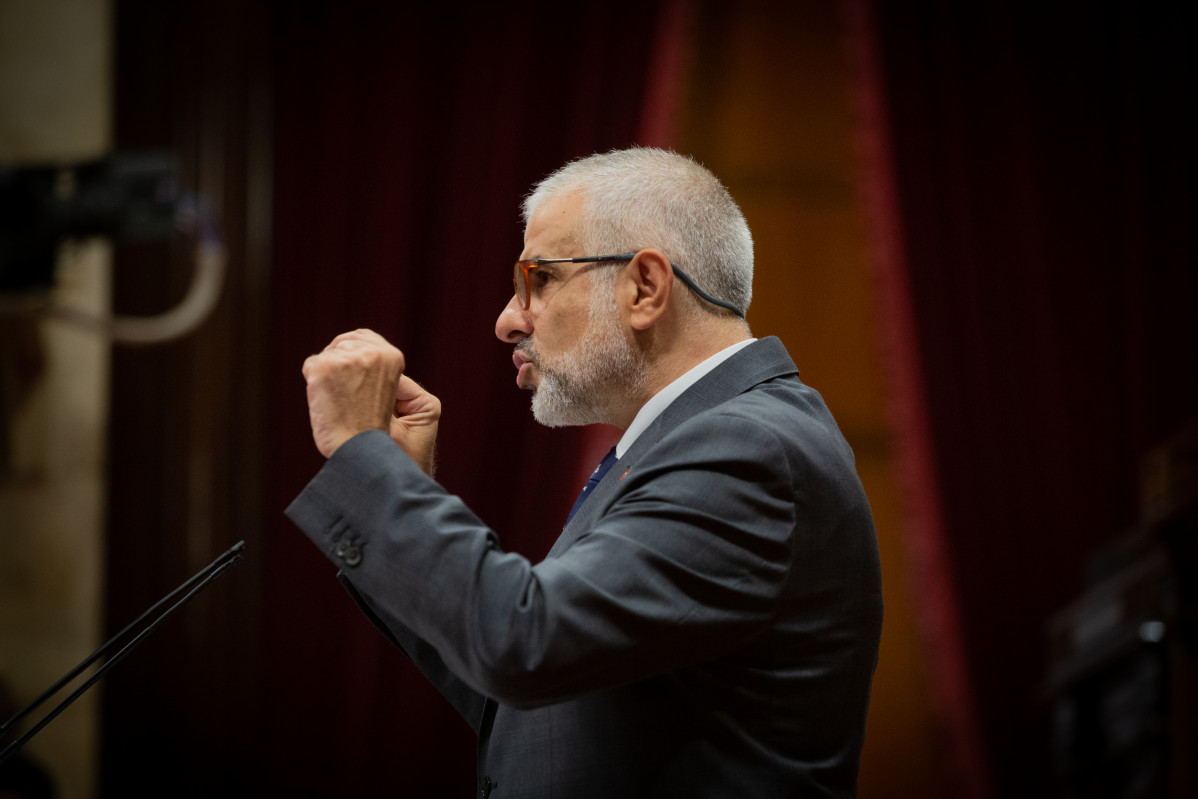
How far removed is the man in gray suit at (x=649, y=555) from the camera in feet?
2.95

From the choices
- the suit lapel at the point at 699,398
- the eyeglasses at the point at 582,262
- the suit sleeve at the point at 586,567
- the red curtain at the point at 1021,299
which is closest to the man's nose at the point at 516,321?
the eyeglasses at the point at 582,262

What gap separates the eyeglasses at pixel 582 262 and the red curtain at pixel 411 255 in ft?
4.98

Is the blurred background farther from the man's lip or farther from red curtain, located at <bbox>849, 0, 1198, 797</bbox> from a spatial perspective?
the man's lip

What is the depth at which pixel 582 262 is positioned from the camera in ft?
4.12

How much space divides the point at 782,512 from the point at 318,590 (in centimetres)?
211

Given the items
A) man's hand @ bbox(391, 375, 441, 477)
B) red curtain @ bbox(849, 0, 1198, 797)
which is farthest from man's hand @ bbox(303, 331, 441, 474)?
red curtain @ bbox(849, 0, 1198, 797)

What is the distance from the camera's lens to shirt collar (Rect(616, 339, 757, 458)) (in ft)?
3.97

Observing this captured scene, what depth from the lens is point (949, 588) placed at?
2.91 metres

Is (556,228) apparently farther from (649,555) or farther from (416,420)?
(649,555)

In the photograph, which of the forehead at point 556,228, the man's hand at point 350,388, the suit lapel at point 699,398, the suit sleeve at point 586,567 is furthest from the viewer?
the forehead at point 556,228

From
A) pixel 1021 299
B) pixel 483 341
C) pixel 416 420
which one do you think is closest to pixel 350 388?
pixel 416 420

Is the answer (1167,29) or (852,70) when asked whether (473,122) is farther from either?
(1167,29)

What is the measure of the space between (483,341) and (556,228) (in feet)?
5.12

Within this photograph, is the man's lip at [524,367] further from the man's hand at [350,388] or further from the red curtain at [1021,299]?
the red curtain at [1021,299]
